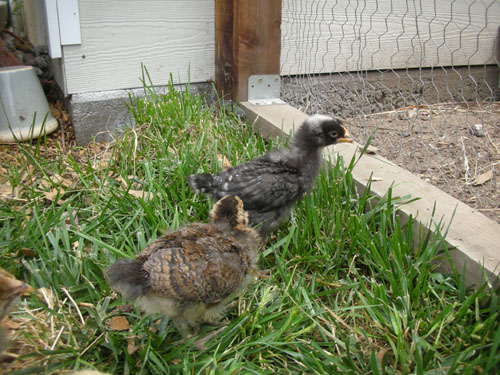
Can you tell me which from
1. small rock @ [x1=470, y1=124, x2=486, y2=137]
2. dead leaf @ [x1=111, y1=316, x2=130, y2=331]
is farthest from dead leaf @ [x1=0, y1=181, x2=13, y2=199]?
small rock @ [x1=470, y1=124, x2=486, y2=137]

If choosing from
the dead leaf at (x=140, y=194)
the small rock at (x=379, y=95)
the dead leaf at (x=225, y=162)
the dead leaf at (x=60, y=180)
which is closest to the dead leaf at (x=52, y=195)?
the dead leaf at (x=60, y=180)

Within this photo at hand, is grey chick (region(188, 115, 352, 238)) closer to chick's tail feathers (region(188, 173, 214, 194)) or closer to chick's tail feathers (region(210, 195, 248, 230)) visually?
chick's tail feathers (region(188, 173, 214, 194))

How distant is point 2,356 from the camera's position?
1.62m

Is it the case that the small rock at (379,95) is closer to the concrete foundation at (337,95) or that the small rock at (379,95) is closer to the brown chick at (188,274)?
the concrete foundation at (337,95)

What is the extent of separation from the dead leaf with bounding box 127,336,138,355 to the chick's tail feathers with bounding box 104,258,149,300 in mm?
258

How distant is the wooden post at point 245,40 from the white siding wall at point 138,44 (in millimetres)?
165

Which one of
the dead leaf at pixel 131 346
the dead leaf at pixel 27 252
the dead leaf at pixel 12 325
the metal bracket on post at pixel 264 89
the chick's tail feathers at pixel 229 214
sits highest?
the metal bracket on post at pixel 264 89

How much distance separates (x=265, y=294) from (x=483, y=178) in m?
1.73

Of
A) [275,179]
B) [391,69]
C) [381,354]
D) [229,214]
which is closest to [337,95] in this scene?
[391,69]

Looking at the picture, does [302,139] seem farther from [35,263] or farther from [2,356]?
[2,356]

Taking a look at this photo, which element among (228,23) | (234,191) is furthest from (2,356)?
(228,23)

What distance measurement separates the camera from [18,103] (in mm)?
3465

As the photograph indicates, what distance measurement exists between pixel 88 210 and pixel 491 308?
2086 millimetres

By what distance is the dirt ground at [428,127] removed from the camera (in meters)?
2.84
